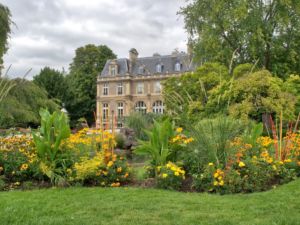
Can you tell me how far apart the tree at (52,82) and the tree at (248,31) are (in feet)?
88.1

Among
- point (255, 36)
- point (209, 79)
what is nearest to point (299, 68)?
point (255, 36)

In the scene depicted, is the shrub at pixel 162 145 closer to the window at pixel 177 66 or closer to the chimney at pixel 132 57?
the window at pixel 177 66

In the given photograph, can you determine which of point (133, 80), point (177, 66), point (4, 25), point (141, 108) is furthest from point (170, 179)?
point (133, 80)

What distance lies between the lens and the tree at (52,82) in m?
44.1

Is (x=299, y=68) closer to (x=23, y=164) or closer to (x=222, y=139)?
(x=222, y=139)

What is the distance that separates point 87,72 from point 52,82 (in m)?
8.85

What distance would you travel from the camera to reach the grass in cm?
395

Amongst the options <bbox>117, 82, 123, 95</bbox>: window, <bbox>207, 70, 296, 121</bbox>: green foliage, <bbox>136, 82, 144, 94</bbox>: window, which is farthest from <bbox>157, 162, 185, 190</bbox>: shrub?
<bbox>117, 82, 123, 95</bbox>: window

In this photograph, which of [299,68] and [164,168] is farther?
[299,68]

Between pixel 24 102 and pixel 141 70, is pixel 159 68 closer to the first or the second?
pixel 141 70

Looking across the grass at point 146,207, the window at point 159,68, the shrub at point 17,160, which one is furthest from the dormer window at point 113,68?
the grass at point 146,207

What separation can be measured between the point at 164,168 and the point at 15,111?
1318cm

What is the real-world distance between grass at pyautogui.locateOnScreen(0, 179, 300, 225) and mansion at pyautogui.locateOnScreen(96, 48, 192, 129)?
44.9 metres

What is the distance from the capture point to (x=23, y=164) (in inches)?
238
